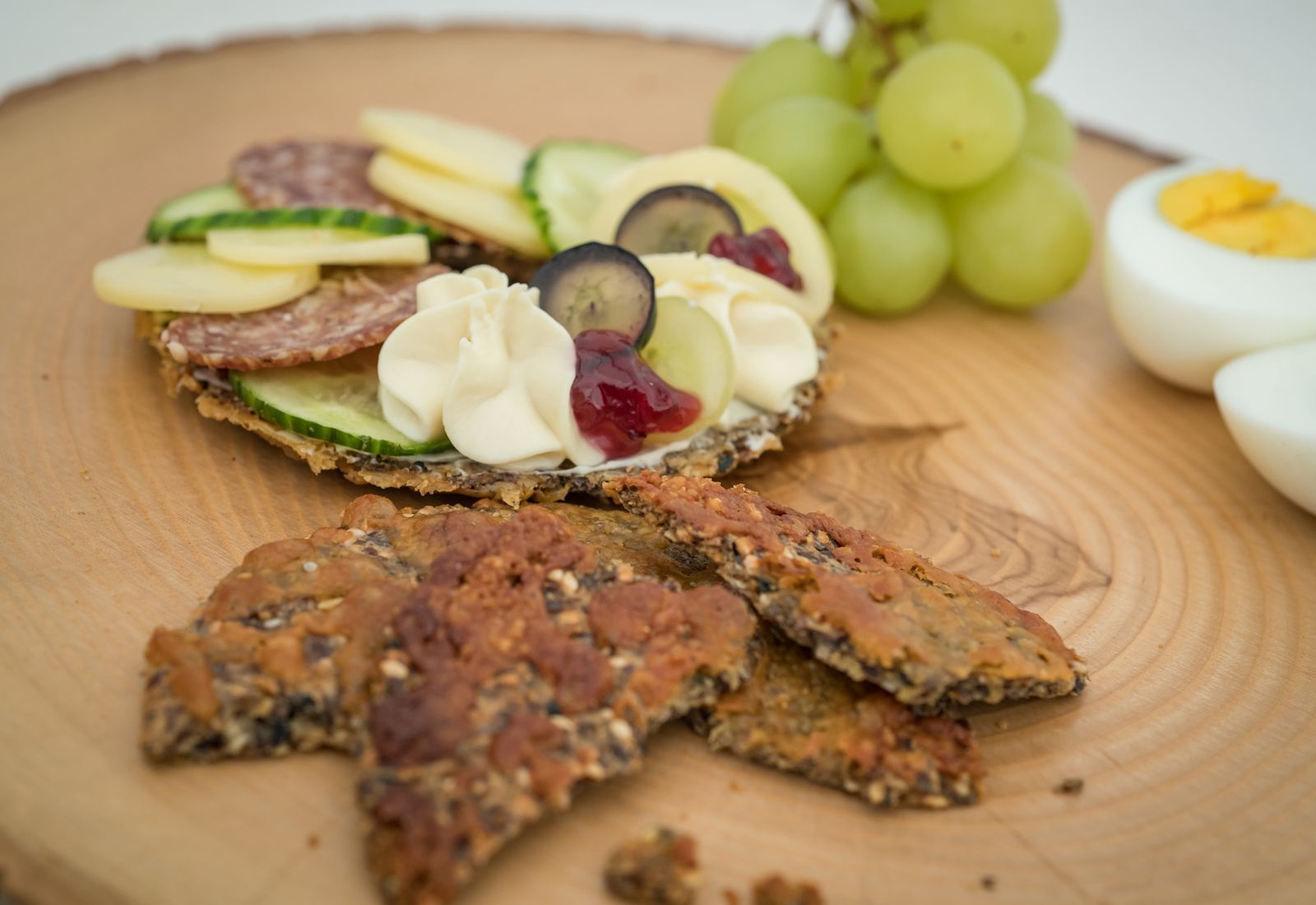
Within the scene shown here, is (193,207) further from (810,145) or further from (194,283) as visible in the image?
(810,145)

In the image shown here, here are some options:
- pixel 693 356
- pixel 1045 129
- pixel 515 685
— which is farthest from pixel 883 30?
pixel 515 685

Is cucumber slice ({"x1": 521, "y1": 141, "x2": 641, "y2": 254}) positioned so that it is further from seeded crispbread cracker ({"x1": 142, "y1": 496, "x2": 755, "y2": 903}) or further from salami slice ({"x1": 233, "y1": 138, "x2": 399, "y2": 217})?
seeded crispbread cracker ({"x1": 142, "y1": 496, "x2": 755, "y2": 903})

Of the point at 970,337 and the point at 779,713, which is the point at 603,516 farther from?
the point at 970,337

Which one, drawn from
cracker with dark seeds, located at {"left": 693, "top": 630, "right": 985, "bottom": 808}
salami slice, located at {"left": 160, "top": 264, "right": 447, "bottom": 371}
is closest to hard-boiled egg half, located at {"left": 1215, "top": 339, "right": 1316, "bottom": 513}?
cracker with dark seeds, located at {"left": 693, "top": 630, "right": 985, "bottom": 808}

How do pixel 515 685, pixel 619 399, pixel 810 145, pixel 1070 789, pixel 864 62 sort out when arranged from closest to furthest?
1. pixel 515 685
2. pixel 1070 789
3. pixel 619 399
4. pixel 810 145
5. pixel 864 62

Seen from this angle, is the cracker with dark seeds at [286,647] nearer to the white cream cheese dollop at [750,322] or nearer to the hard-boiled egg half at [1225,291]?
the white cream cheese dollop at [750,322]

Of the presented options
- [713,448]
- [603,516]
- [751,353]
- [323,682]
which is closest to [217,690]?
[323,682]
